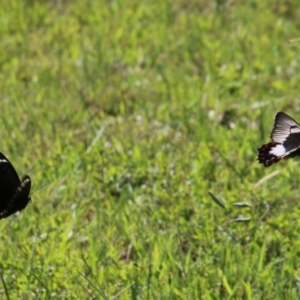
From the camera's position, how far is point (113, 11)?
686 cm

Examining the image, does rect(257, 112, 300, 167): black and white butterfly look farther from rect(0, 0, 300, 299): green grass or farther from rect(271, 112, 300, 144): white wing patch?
rect(0, 0, 300, 299): green grass

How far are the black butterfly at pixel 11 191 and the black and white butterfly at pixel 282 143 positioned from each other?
888 mm

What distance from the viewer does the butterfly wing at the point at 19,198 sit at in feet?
11.6

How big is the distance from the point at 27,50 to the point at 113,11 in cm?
78

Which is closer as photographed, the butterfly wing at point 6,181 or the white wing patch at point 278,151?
the white wing patch at point 278,151

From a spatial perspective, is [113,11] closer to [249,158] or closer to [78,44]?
[78,44]

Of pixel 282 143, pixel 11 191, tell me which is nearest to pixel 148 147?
pixel 11 191

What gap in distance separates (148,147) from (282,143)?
1802 mm

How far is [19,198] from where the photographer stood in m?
3.57

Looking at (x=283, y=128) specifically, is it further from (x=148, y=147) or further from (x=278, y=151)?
(x=148, y=147)

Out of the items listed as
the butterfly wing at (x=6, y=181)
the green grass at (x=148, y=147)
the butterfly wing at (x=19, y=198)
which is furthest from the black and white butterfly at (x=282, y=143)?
the butterfly wing at (x=6, y=181)

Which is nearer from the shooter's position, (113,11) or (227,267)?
(227,267)

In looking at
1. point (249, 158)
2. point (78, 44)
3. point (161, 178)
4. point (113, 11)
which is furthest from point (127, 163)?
point (113, 11)

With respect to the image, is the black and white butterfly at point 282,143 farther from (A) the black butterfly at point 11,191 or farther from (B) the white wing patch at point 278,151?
(A) the black butterfly at point 11,191
